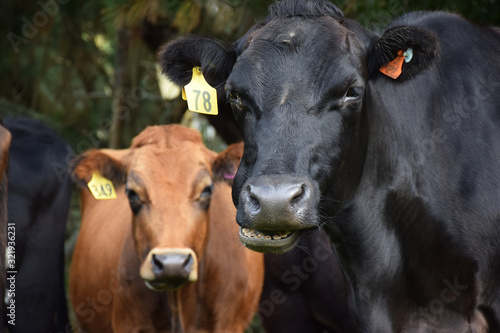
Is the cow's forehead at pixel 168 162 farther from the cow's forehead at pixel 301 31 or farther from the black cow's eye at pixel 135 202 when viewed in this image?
the cow's forehead at pixel 301 31

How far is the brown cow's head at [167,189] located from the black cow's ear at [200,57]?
4.55 feet

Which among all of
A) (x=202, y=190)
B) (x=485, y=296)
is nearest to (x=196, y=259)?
(x=202, y=190)

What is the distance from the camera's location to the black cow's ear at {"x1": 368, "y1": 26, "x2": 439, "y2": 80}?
148 inches

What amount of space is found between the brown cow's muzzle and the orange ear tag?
1.99 meters

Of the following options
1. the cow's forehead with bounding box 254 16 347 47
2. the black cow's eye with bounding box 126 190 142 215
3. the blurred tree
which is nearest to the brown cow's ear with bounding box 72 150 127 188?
the black cow's eye with bounding box 126 190 142 215

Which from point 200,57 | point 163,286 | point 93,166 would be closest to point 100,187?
point 93,166

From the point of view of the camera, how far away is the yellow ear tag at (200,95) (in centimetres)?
430

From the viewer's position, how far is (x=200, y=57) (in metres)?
4.19

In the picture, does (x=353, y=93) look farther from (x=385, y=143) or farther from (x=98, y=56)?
(x=98, y=56)

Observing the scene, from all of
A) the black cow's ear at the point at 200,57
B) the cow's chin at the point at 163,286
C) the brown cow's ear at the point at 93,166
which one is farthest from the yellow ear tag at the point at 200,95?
the brown cow's ear at the point at 93,166

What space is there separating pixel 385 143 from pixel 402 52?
0.47 m

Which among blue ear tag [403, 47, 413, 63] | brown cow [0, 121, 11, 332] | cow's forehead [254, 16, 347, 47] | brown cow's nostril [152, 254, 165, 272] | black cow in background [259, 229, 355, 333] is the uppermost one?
cow's forehead [254, 16, 347, 47]

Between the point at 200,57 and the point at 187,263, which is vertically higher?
the point at 200,57

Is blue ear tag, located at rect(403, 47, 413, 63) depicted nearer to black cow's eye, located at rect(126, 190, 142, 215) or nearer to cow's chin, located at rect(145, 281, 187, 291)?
cow's chin, located at rect(145, 281, 187, 291)
